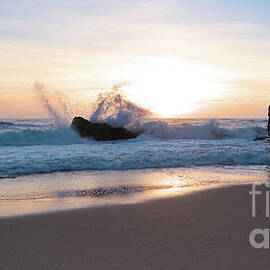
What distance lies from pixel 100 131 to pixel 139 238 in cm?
1414

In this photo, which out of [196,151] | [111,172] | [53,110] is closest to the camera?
[111,172]

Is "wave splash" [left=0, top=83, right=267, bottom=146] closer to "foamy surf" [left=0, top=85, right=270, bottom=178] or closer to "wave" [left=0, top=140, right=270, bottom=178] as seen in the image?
"foamy surf" [left=0, top=85, right=270, bottom=178]

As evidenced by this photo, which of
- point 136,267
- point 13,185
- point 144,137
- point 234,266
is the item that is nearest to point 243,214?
point 234,266

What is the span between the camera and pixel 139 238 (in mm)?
3404

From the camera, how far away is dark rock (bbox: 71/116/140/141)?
17.2 meters

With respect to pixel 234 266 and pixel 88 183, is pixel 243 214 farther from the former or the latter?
pixel 88 183

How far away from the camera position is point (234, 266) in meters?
2.78

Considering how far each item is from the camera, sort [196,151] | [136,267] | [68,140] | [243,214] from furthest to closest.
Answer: [68,140]
[196,151]
[243,214]
[136,267]

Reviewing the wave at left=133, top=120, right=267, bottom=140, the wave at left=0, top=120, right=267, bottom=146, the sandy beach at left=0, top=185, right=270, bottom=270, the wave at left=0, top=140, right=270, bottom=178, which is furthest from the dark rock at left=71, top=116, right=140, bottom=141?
the sandy beach at left=0, top=185, right=270, bottom=270

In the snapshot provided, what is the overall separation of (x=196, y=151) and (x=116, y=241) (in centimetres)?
745

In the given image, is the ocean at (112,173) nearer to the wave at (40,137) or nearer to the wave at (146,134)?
the wave at (40,137)

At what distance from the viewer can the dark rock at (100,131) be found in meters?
17.2

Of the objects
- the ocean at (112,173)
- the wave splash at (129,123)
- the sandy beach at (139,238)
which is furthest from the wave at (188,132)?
the sandy beach at (139,238)

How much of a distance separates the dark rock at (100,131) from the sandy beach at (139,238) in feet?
41.1
